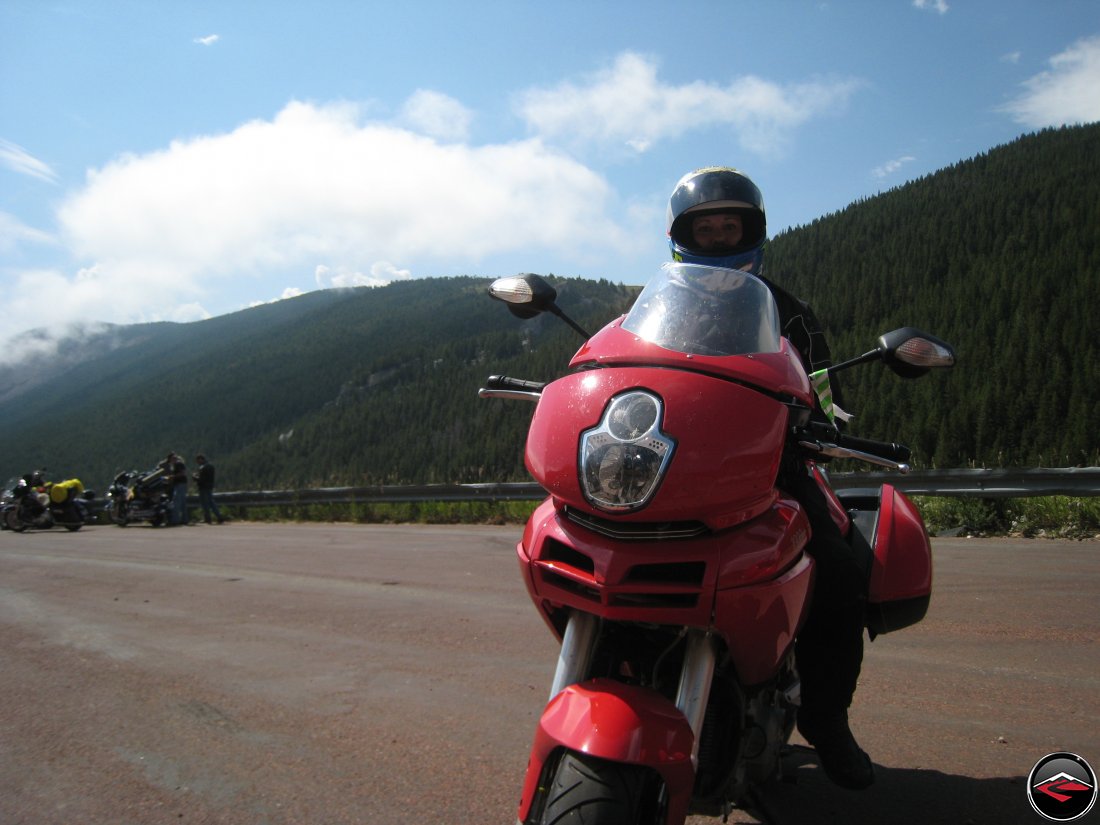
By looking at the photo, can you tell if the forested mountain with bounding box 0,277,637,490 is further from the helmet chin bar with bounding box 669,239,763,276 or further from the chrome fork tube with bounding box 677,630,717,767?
the chrome fork tube with bounding box 677,630,717,767

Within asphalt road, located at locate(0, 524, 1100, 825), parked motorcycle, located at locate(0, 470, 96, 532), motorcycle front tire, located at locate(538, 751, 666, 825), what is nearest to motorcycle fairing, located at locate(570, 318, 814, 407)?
motorcycle front tire, located at locate(538, 751, 666, 825)

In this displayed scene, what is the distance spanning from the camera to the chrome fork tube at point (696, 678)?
72.1 inches

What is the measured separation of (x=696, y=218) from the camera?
332cm

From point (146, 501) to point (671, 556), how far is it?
20940mm

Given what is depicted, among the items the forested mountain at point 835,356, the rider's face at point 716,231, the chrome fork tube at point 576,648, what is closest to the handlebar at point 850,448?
the chrome fork tube at point 576,648

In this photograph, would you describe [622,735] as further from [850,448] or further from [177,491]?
[177,491]

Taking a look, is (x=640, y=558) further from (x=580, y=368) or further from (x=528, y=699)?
(x=528, y=699)

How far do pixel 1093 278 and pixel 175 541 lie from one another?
5836cm

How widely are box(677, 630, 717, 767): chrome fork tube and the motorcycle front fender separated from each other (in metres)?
0.06

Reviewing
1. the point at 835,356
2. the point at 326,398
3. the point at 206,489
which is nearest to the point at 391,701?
the point at 206,489

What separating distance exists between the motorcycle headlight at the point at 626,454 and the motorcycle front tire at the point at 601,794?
53 centimetres

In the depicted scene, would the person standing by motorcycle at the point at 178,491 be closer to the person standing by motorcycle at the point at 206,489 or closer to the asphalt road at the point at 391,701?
the person standing by motorcycle at the point at 206,489

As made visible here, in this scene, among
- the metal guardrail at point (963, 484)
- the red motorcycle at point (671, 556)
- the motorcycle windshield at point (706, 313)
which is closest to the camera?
the red motorcycle at point (671, 556)

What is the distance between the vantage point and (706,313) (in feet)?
7.29
